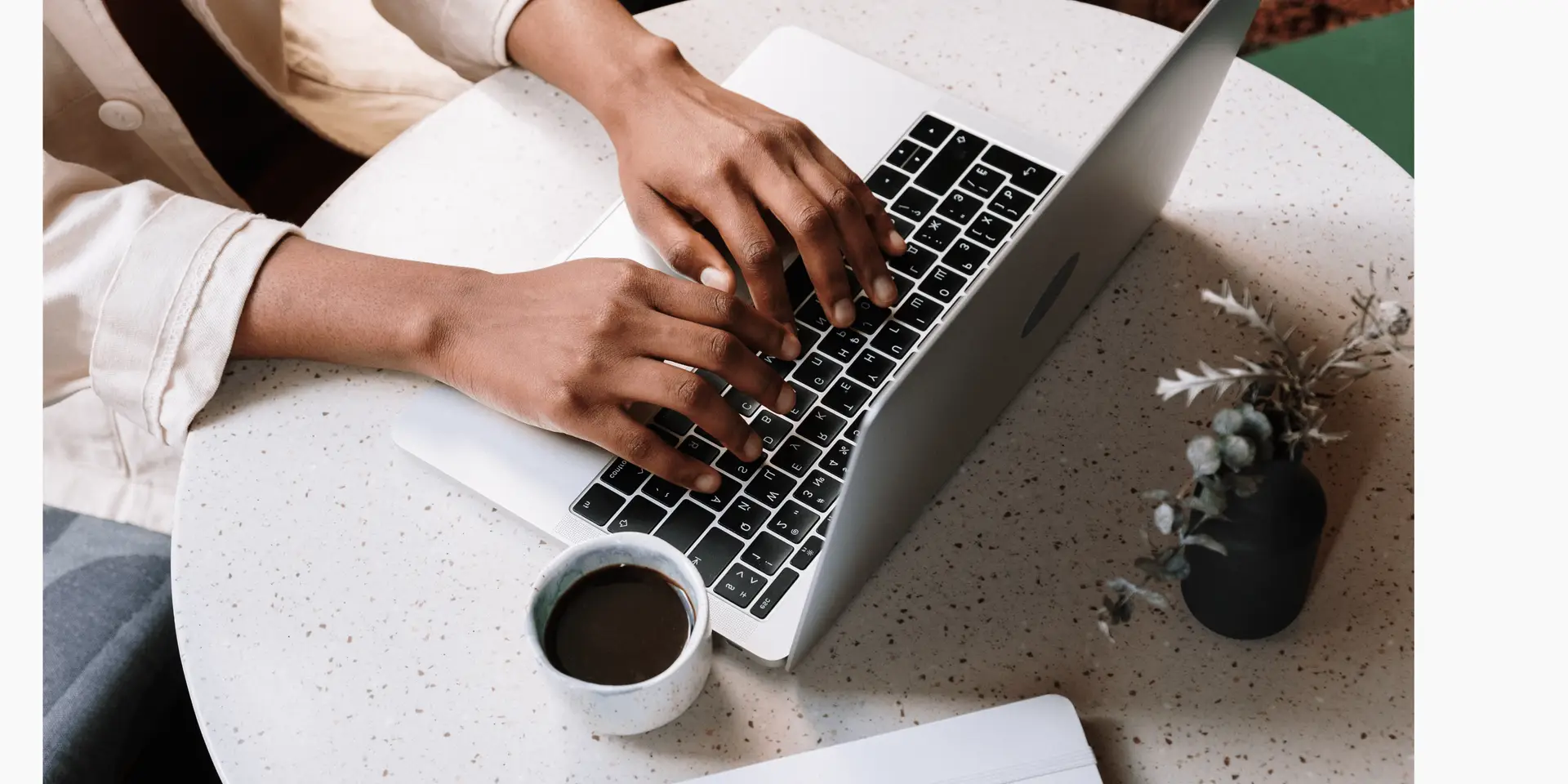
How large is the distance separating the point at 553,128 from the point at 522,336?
244 millimetres

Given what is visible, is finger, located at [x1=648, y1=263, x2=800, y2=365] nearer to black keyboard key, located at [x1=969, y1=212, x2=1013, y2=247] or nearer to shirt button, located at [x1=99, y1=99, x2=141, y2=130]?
black keyboard key, located at [x1=969, y1=212, x2=1013, y2=247]

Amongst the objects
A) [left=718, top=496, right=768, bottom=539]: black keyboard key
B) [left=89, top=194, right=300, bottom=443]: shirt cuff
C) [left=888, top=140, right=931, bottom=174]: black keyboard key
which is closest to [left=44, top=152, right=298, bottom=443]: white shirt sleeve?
[left=89, top=194, right=300, bottom=443]: shirt cuff

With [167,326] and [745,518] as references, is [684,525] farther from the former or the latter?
[167,326]

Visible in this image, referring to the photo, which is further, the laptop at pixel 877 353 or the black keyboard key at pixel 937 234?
the black keyboard key at pixel 937 234

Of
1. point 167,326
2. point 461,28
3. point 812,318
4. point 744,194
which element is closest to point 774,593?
point 812,318

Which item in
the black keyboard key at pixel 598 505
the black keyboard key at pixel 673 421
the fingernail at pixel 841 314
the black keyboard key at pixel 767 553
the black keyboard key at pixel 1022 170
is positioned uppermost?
the black keyboard key at pixel 1022 170

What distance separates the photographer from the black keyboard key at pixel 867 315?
0.79 metres

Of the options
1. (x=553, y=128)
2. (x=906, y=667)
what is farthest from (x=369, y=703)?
(x=553, y=128)

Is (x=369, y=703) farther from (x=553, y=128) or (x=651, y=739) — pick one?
(x=553, y=128)

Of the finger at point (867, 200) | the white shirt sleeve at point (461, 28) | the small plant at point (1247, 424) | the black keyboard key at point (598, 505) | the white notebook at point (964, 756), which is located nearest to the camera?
the small plant at point (1247, 424)

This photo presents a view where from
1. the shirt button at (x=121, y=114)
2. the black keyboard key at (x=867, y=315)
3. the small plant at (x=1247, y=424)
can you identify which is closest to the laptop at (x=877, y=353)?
the black keyboard key at (x=867, y=315)

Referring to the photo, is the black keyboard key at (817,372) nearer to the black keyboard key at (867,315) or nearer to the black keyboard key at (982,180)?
the black keyboard key at (867,315)

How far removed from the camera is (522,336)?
30.6 inches

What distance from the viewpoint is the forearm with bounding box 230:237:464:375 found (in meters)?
0.78
